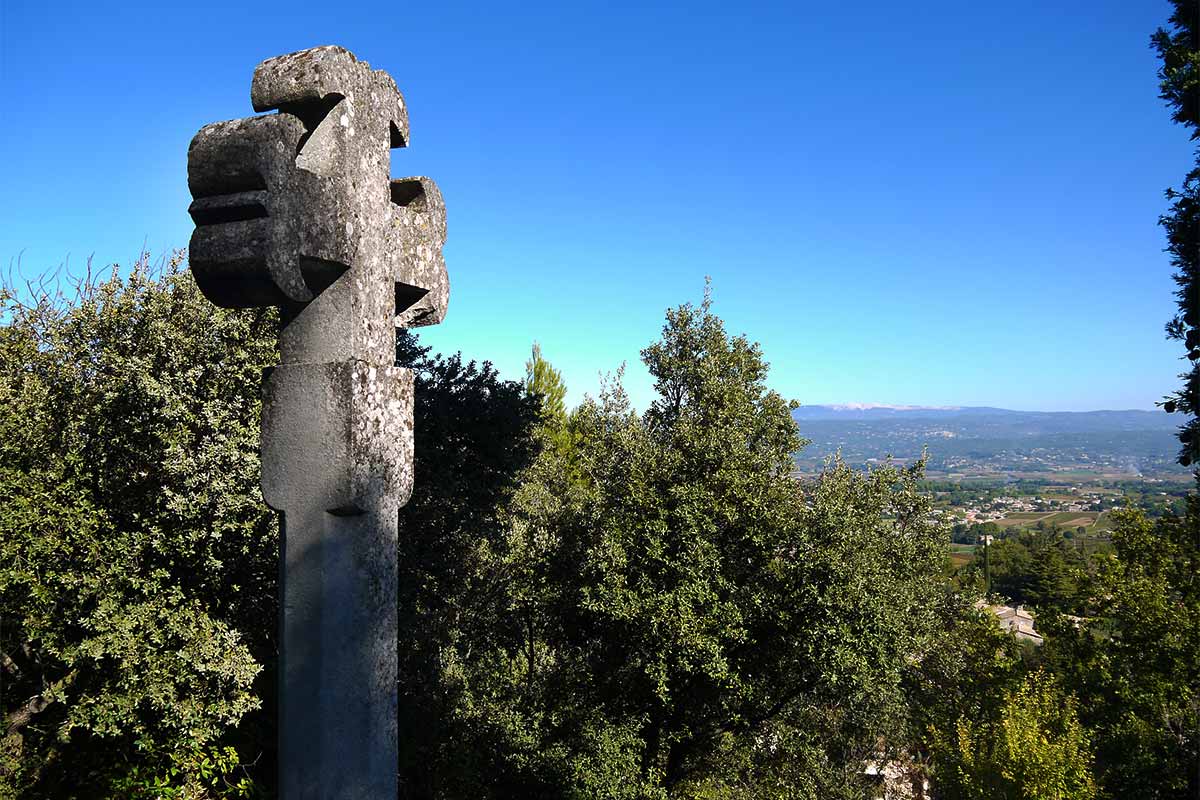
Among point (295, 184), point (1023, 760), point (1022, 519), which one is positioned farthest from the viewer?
point (1022, 519)

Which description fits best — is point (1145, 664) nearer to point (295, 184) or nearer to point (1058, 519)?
point (295, 184)

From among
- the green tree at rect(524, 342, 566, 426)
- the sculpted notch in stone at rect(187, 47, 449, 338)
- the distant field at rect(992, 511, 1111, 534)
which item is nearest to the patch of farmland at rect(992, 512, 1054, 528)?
the distant field at rect(992, 511, 1111, 534)

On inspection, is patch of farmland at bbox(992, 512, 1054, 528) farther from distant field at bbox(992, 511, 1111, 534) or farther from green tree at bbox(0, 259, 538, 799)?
green tree at bbox(0, 259, 538, 799)

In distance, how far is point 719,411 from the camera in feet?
47.5

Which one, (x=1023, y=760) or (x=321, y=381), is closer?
(x=321, y=381)

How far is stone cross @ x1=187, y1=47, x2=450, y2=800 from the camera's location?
2.47m

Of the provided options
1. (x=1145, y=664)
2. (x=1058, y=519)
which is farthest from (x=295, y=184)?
(x=1058, y=519)

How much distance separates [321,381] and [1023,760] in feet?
58.2

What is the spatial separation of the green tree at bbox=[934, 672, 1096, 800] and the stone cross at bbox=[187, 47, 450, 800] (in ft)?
54.3

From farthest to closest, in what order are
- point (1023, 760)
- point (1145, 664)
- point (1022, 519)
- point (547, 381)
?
1. point (1022, 519)
2. point (547, 381)
3. point (1145, 664)
4. point (1023, 760)

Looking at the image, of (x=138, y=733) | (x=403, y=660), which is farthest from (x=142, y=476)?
(x=403, y=660)

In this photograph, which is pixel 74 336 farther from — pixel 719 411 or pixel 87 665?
pixel 719 411

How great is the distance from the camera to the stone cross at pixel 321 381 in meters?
2.47

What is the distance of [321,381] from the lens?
103 inches
